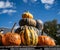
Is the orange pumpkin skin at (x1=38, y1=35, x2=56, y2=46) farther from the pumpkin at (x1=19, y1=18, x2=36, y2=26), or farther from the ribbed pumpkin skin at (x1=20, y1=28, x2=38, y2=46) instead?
the pumpkin at (x1=19, y1=18, x2=36, y2=26)

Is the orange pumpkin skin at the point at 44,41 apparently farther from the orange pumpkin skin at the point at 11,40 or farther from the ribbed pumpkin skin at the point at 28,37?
the orange pumpkin skin at the point at 11,40

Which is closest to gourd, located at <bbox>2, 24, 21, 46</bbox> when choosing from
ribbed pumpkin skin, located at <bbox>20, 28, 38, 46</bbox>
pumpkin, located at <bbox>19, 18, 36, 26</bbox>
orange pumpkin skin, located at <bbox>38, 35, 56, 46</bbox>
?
ribbed pumpkin skin, located at <bbox>20, 28, 38, 46</bbox>

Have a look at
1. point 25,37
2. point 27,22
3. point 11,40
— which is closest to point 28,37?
point 25,37

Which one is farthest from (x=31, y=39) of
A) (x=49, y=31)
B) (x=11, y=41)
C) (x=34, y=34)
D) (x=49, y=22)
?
(x=49, y=22)

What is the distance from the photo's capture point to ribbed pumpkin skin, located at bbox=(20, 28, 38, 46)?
7151mm

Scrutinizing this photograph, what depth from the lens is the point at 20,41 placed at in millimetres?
6992

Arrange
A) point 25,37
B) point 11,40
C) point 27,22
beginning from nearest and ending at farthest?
point 11,40
point 25,37
point 27,22

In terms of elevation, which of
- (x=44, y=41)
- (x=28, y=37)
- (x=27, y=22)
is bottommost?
(x=44, y=41)

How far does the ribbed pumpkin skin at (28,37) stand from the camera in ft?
23.5

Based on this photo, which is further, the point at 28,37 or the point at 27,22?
the point at 27,22

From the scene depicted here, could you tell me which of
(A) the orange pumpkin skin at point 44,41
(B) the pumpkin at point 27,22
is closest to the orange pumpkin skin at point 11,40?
(A) the orange pumpkin skin at point 44,41

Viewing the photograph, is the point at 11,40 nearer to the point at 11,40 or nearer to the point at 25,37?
the point at 11,40

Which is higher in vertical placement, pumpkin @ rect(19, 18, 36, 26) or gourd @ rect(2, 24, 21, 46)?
pumpkin @ rect(19, 18, 36, 26)

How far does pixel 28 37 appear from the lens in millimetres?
7234
